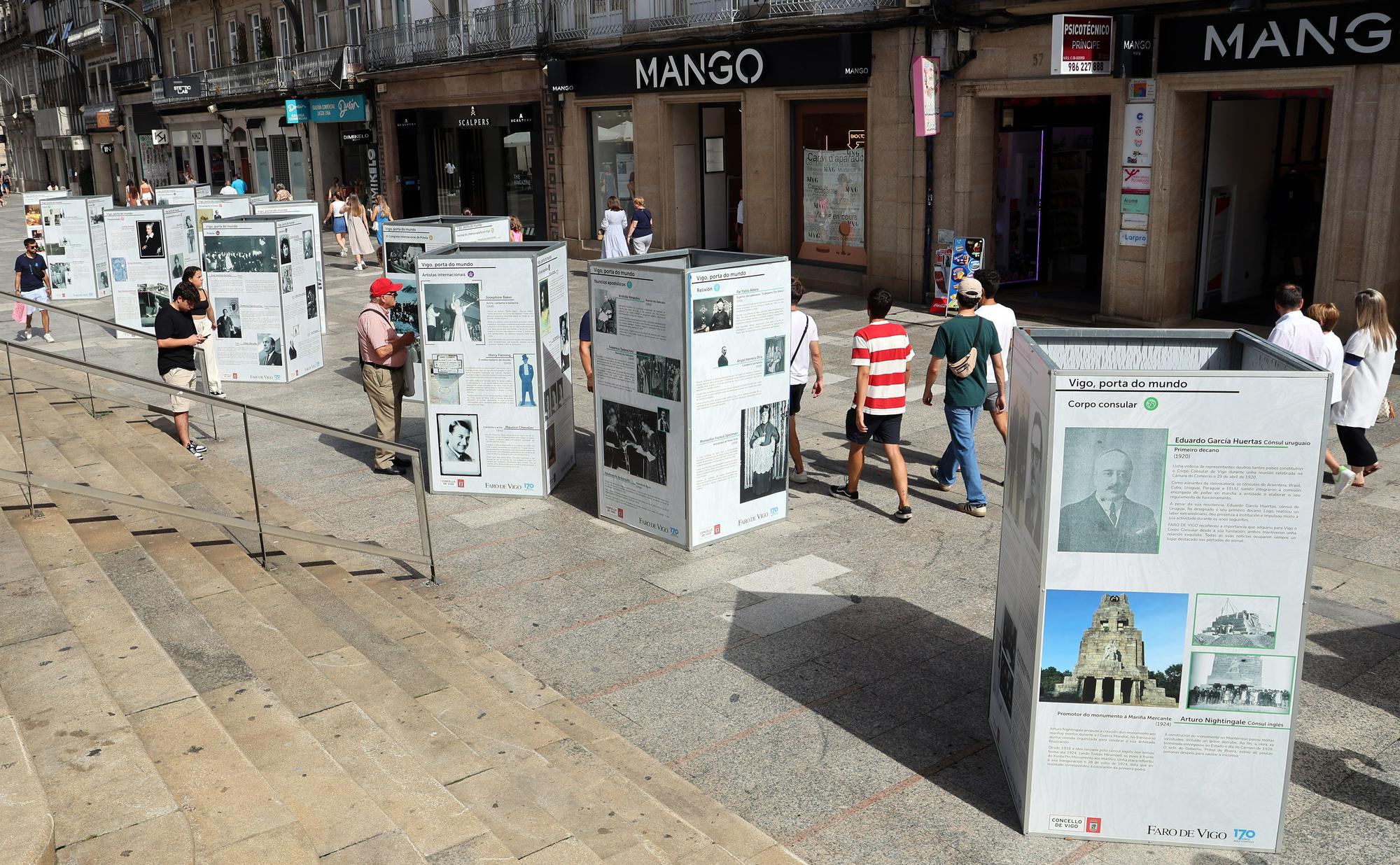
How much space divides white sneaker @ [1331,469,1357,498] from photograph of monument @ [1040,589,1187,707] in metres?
5.72

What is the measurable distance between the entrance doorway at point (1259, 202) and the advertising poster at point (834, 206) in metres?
6.02

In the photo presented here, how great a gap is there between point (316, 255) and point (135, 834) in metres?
13.8

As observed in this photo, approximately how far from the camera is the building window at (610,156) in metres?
25.2

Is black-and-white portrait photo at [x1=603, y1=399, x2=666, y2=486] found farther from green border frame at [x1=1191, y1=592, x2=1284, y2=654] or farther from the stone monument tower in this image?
green border frame at [x1=1191, y1=592, x2=1284, y2=654]

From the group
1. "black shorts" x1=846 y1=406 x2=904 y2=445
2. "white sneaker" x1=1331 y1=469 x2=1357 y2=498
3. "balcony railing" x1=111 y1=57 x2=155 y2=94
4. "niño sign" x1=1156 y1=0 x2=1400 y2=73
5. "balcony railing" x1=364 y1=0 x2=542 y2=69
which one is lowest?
"white sneaker" x1=1331 y1=469 x2=1357 y2=498

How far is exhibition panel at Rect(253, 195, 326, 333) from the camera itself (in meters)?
16.8

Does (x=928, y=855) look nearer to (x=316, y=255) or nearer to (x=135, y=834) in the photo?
(x=135, y=834)

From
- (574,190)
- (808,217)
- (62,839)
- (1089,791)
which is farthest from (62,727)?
(574,190)

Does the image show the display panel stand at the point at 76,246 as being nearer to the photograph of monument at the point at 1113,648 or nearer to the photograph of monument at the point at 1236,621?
the photograph of monument at the point at 1113,648

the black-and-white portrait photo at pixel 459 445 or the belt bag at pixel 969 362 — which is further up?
the belt bag at pixel 969 362

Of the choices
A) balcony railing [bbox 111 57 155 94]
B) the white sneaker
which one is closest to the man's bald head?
the white sneaker

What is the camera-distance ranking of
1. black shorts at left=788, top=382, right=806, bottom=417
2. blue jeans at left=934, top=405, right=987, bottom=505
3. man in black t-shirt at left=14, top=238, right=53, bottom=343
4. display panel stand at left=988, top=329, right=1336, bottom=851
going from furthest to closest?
1. man in black t-shirt at left=14, top=238, right=53, bottom=343
2. black shorts at left=788, top=382, right=806, bottom=417
3. blue jeans at left=934, top=405, right=987, bottom=505
4. display panel stand at left=988, top=329, right=1336, bottom=851

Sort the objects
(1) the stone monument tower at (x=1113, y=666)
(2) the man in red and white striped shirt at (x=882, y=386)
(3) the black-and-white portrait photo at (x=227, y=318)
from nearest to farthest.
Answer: (1) the stone monument tower at (x=1113, y=666), (2) the man in red and white striped shirt at (x=882, y=386), (3) the black-and-white portrait photo at (x=227, y=318)

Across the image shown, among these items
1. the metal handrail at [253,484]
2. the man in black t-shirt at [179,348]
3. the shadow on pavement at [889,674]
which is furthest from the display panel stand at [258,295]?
the shadow on pavement at [889,674]
